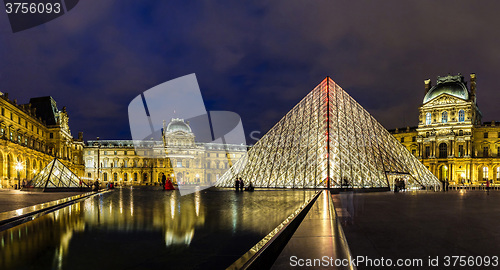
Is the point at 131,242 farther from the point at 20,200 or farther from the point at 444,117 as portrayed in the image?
the point at 444,117

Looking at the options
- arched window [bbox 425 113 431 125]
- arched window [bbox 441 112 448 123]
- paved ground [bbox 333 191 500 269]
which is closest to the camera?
paved ground [bbox 333 191 500 269]

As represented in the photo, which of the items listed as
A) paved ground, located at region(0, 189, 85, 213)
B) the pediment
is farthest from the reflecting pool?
the pediment

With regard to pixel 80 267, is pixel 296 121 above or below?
above

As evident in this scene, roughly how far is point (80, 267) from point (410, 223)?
5.21 m

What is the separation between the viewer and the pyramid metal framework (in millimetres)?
22094

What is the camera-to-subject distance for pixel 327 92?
25922mm

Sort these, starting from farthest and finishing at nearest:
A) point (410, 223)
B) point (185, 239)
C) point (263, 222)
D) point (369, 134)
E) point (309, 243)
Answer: point (369, 134) < point (263, 222) < point (410, 223) < point (185, 239) < point (309, 243)

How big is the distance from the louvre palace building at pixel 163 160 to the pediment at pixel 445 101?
4523 centimetres

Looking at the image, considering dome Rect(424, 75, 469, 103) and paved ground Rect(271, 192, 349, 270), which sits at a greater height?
dome Rect(424, 75, 469, 103)

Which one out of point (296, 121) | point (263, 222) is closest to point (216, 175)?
point (296, 121)

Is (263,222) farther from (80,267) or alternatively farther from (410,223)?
(80,267)

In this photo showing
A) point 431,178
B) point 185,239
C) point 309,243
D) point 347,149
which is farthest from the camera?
point 431,178

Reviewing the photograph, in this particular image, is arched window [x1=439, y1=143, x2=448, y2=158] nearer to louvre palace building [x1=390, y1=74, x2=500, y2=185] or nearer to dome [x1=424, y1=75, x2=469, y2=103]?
louvre palace building [x1=390, y1=74, x2=500, y2=185]

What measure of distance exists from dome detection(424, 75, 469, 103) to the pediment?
1.77ft
